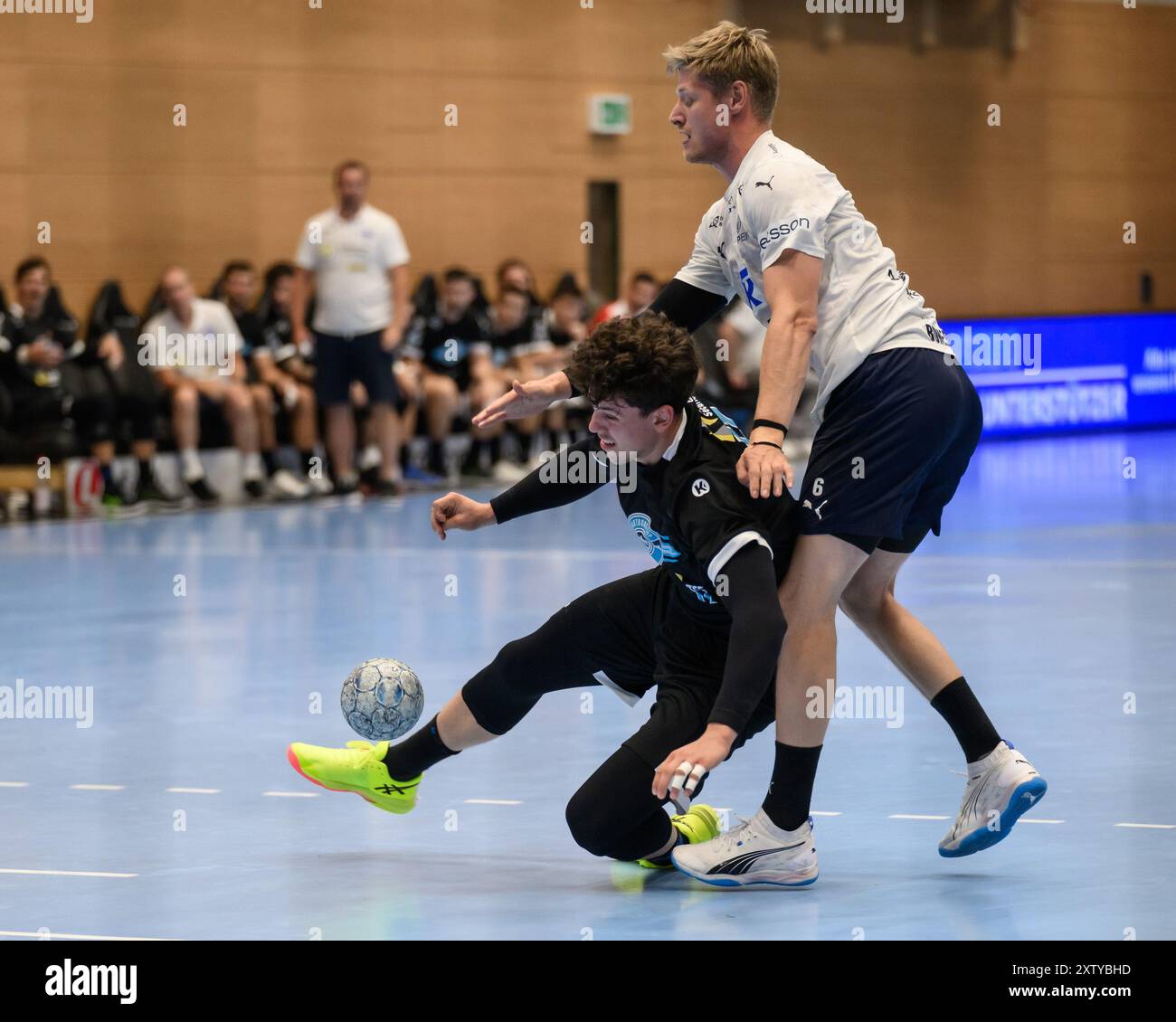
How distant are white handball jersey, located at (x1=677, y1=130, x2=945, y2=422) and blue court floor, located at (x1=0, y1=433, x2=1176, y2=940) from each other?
121 centimetres

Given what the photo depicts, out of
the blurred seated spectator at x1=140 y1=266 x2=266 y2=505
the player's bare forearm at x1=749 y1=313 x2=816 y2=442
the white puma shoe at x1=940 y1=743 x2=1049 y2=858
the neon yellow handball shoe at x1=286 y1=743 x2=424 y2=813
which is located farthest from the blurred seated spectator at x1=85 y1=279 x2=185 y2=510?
the white puma shoe at x1=940 y1=743 x2=1049 y2=858

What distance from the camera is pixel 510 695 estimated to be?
15.2ft

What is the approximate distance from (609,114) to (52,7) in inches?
220

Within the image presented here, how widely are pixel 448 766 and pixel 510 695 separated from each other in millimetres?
1201

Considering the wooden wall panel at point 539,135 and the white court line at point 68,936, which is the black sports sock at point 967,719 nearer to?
the white court line at point 68,936

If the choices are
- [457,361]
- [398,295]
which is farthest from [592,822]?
[457,361]

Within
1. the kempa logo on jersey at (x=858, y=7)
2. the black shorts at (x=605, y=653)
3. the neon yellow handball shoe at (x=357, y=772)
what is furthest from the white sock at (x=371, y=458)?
the black shorts at (x=605, y=653)

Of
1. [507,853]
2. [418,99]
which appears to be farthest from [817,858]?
[418,99]

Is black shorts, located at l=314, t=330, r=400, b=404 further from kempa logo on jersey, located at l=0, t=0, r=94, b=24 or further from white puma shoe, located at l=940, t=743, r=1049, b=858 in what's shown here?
white puma shoe, located at l=940, t=743, r=1049, b=858

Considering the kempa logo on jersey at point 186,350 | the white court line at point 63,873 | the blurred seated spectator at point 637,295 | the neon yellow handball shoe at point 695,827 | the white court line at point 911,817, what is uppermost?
the blurred seated spectator at point 637,295

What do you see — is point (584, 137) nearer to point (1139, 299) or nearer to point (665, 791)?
point (1139, 299)

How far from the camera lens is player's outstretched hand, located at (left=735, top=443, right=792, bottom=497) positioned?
13.8ft
